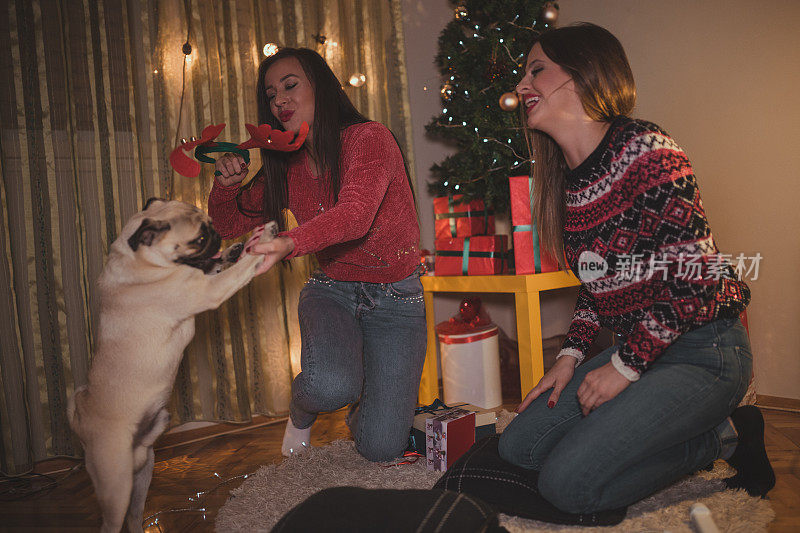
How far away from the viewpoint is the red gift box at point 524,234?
8.44 ft

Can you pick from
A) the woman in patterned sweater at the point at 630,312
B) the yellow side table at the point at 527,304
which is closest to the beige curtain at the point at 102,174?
the yellow side table at the point at 527,304

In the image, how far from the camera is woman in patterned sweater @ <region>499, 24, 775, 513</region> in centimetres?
132

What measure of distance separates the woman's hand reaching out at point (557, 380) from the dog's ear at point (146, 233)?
1138 millimetres

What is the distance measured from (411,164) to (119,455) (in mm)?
2368

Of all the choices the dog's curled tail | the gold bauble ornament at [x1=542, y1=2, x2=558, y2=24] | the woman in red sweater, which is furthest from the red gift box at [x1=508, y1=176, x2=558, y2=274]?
the dog's curled tail

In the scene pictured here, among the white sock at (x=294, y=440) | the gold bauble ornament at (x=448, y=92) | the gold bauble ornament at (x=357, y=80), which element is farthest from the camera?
the gold bauble ornament at (x=357, y=80)

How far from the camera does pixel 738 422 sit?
1595mm

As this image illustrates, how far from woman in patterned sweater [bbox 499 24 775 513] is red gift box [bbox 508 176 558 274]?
922 mm

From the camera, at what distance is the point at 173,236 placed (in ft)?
4.52

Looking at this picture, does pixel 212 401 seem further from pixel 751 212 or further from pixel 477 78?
pixel 751 212

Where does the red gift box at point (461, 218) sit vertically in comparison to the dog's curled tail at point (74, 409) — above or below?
above

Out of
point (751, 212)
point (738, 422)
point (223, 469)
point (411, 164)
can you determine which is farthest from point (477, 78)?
point (223, 469)

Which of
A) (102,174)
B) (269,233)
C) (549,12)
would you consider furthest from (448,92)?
(269,233)

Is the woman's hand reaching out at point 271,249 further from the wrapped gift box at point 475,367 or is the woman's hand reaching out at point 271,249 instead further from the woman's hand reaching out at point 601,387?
the wrapped gift box at point 475,367
